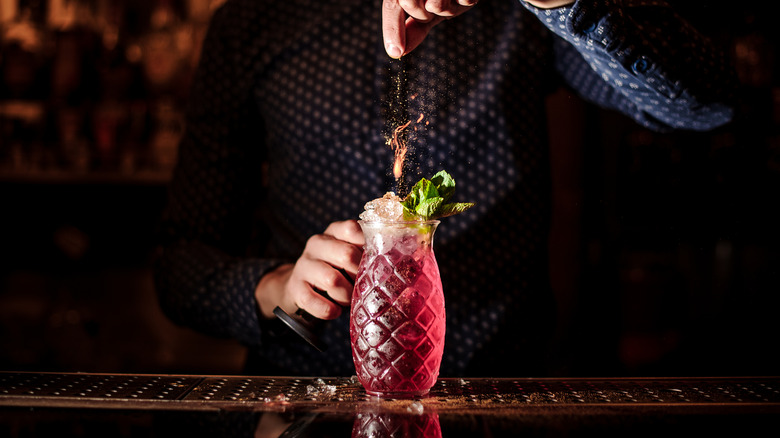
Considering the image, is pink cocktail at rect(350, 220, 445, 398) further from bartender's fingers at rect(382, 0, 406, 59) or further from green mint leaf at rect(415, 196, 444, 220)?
bartender's fingers at rect(382, 0, 406, 59)

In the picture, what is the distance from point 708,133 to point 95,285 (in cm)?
282

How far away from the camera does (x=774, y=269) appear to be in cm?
265

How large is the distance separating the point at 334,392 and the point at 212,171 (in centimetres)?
88

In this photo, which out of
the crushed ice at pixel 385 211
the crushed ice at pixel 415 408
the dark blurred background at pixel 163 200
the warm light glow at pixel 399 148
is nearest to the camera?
the crushed ice at pixel 415 408

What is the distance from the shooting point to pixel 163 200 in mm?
3164

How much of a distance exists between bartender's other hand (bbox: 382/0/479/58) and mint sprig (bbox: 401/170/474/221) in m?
0.23

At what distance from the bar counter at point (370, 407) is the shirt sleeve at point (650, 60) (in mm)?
611

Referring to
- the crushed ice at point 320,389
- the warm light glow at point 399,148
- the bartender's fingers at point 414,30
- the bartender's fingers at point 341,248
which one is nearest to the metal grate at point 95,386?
the crushed ice at point 320,389

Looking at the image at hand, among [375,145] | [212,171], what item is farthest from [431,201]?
[212,171]

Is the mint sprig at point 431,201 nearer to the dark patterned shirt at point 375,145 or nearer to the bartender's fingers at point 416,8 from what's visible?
the bartender's fingers at point 416,8

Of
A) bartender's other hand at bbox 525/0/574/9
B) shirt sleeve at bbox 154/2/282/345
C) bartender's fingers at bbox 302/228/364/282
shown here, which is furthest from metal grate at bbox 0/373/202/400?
bartender's other hand at bbox 525/0/574/9

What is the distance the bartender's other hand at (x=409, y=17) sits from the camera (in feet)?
3.54

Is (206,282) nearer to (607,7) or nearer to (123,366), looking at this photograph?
(607,7)

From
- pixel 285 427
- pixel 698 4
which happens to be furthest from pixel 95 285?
pixel 698 4
